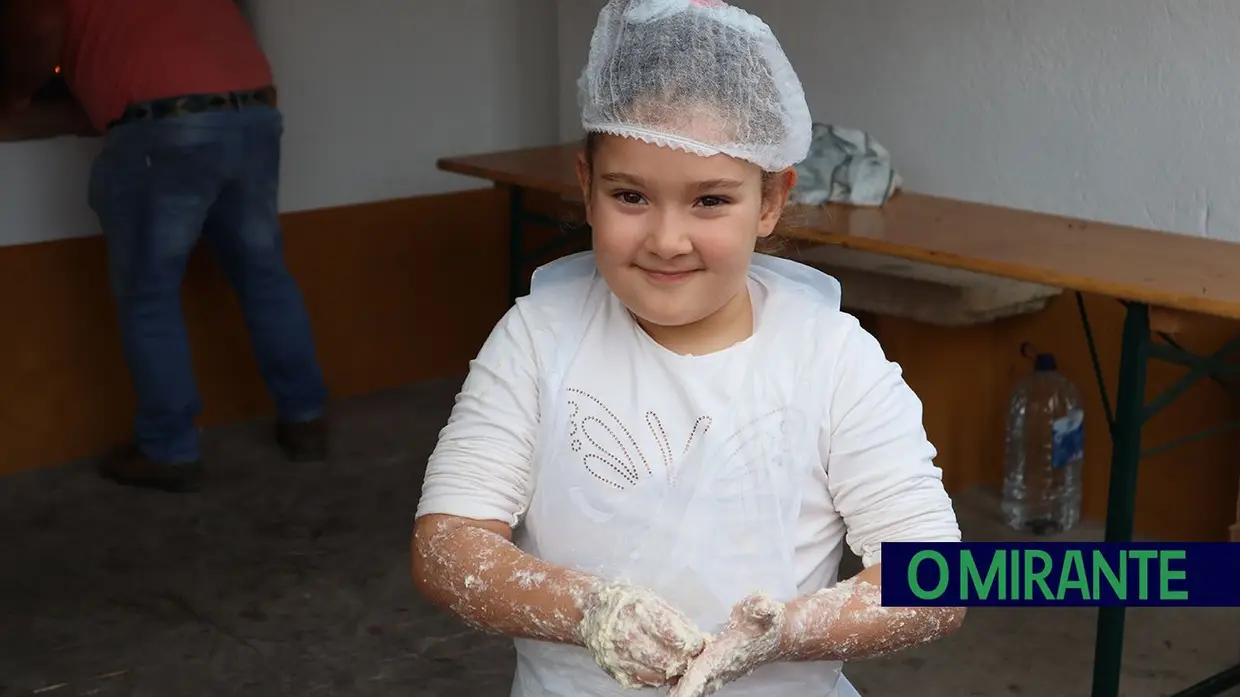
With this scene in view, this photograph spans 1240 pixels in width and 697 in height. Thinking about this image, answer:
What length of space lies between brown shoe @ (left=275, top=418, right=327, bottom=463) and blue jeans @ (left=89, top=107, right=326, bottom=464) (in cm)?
15

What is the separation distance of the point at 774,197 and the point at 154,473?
2.80 meters

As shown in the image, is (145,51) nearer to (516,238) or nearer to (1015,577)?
(516,238)

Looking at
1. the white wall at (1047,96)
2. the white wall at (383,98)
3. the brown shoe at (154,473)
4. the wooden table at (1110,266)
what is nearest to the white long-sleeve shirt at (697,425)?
the wooden table at (1110,266)

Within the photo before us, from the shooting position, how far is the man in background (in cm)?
356

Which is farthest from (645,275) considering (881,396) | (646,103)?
(881,396)

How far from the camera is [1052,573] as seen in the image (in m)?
1.40

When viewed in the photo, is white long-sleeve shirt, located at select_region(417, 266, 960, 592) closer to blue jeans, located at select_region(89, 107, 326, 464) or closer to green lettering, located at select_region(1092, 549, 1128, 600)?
green lettering, located at select_region(1092, 549, 1128, 600)

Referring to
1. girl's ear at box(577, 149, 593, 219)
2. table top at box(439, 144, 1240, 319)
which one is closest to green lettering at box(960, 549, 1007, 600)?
girl's ear at box(577, 149, 593, 219)

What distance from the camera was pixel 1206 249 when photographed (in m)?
2.86

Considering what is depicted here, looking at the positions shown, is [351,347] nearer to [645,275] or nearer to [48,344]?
[48,344]

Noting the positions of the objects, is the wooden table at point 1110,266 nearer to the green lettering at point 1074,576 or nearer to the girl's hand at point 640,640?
the green lettering at point 1074,576

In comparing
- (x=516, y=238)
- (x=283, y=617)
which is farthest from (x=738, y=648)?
(x=516, y=238)

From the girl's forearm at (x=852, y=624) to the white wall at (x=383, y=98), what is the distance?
3.22 m

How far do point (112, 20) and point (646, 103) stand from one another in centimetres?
259
